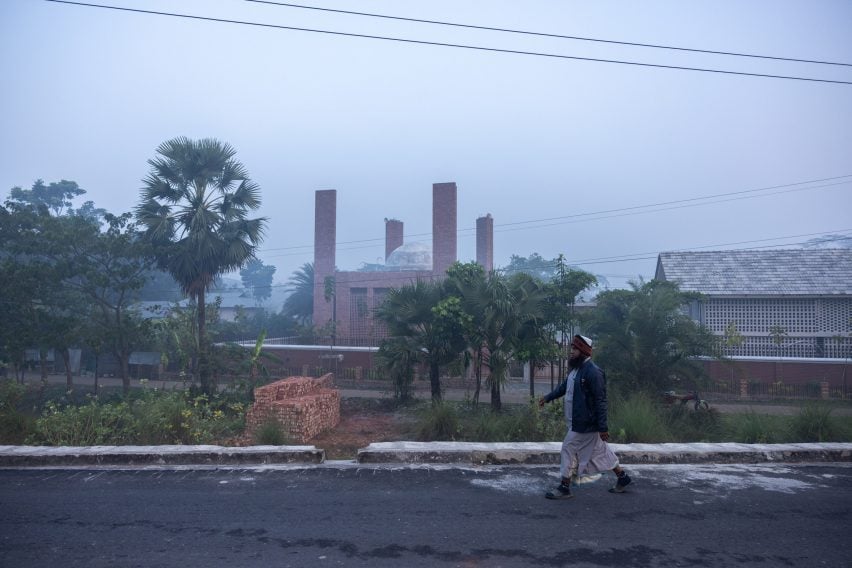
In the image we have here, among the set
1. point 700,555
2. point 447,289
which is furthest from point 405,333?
point 700,555

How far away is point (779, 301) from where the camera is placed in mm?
21516

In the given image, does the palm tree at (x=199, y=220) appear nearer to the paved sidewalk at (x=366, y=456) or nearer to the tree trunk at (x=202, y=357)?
the tree trunk at (x=202, y=357)

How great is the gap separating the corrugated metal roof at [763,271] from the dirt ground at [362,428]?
12.5 m

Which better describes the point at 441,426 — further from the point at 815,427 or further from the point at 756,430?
the point at 815,427

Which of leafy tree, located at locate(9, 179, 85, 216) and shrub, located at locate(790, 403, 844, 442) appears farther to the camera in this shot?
leafy tree, located at locate(9, 179, 85, 216)

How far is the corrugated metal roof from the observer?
21.4m

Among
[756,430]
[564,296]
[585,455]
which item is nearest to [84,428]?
[585,455]

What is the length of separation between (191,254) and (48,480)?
9.68 metres

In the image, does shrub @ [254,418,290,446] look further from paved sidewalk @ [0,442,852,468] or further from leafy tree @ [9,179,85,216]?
leafy tree @ [9,179,85,216]

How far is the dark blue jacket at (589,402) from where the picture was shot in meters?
5.34

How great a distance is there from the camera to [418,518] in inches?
194

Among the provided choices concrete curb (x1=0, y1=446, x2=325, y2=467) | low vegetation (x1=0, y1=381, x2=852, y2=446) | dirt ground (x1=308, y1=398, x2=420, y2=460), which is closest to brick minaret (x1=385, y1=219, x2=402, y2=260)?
dirt ground (x1=308, y1=398, x2=420, y2=460)

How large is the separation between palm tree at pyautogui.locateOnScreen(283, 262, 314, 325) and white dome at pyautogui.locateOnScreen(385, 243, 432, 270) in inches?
217

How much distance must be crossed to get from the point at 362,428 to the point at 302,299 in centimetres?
2701
